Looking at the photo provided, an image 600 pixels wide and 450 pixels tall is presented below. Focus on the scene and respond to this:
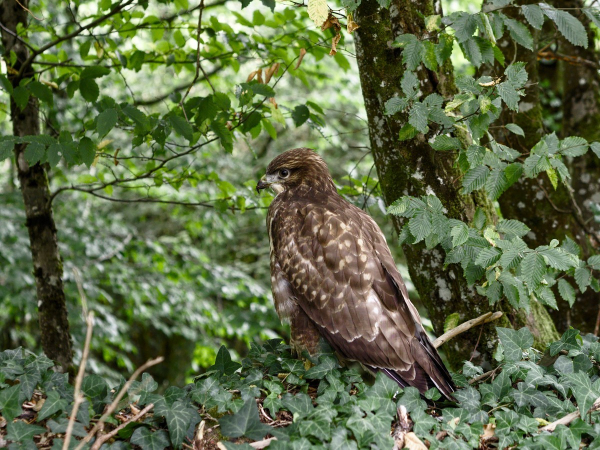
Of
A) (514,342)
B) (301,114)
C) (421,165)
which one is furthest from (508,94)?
(301,114)

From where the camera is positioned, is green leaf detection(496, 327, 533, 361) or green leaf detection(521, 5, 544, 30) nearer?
green leaf detection(521, 5, 544, 30)

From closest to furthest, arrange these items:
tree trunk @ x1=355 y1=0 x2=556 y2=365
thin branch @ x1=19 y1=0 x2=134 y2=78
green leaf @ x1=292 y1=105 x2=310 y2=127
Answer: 1. tree trunk @ x1=355 y1=0 x2=556 y2=365
2. thin branch @ x1=19 y1=0 x2=134 y2=78
3. green leaf @ x1=292 y1=105 x2=310 y2=127

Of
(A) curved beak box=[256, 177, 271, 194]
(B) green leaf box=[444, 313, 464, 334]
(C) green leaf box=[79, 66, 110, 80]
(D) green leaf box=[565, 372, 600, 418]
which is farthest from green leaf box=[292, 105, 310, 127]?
(D) green leaf box=[565, 372, 600, 418]

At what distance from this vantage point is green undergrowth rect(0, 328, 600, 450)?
245 centimetres

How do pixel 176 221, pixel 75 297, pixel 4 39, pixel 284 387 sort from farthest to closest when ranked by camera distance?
pixel 176 221 → pixel 75 297 → pixel 4 39 → pixel 284 387

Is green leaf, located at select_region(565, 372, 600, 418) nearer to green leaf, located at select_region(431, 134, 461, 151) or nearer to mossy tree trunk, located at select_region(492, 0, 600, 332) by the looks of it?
green leaf, located at select_region(431, 134, 461, 151)

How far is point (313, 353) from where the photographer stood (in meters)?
3.44

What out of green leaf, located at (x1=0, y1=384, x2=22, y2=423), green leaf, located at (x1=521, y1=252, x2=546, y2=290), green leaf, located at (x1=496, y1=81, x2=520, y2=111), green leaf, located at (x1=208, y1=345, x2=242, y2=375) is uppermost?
green leaf, located at (x1=496, y1=81, x2=520, y2=111)

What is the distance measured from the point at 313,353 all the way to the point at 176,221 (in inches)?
313

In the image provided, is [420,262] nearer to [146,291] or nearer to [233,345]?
[146,291]

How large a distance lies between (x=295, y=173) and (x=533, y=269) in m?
1.86

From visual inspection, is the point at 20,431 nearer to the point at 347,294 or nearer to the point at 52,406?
the point at 52,406

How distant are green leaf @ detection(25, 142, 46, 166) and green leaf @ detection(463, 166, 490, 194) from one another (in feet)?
7.46

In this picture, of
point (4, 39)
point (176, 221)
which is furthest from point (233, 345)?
point (4, 39)
